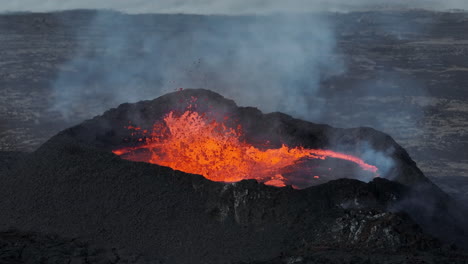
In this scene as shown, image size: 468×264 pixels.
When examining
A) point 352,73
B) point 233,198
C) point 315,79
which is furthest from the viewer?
point 352,73

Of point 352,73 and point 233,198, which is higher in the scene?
point 352,73

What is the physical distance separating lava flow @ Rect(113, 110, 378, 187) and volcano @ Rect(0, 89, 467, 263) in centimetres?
4

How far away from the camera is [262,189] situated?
36.6ft

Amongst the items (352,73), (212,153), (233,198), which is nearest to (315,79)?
(352,73)

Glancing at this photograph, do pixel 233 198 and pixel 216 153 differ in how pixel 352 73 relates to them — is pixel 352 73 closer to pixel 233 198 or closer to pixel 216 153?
pixel 216 153

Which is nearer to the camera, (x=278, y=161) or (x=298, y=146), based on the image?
(x=278, y=161)

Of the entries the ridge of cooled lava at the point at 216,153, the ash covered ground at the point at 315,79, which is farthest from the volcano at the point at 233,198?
the ash covered ground at the point at 315,79

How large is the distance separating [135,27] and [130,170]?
4274 centimetres

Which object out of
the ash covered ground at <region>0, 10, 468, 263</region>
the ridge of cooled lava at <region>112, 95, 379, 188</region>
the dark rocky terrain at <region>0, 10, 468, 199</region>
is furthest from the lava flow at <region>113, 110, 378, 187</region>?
the dark rocky terrain at <region>0, 10, 468, 199</region>

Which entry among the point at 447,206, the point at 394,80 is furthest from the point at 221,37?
the point at 447,206

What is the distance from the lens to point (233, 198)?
1116cm

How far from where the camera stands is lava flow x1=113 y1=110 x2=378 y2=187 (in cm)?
1359

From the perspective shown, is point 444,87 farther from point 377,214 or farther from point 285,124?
point 377,214

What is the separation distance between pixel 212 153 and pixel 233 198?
3.33 metres
